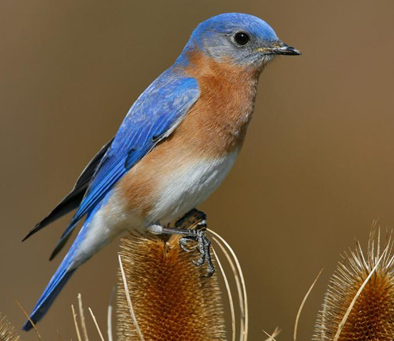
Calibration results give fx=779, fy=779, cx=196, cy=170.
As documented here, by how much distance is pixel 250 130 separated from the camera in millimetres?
7797

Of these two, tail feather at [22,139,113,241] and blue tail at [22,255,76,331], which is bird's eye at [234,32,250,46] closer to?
tail feather at [22,139,113,241]

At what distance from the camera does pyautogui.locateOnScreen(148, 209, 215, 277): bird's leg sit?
431 cm

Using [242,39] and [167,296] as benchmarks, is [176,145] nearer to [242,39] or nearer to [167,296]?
[242,39]

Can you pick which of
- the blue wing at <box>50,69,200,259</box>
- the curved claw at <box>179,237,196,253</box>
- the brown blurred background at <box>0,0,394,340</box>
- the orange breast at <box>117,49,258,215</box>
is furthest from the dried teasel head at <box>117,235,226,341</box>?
the brown blurred background at <box>0,0,394,340</box>

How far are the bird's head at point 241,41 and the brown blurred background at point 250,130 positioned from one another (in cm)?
238

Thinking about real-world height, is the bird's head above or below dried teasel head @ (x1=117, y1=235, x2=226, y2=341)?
above

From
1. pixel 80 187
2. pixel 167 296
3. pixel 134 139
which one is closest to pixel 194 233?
pixel 167 296

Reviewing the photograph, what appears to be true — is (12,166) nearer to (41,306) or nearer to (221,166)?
(41,306)

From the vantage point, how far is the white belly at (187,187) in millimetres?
4836

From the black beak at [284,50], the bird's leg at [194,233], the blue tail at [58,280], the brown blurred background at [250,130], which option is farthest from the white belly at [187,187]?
the brown blurred background at [250,130]

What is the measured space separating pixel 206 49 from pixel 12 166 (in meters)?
2.97

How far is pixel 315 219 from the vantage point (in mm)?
7258

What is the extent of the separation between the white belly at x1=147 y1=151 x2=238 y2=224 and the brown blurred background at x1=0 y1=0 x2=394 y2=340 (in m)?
2.11

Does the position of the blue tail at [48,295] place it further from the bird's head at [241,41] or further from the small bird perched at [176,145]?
the bird's head at [241,41]
